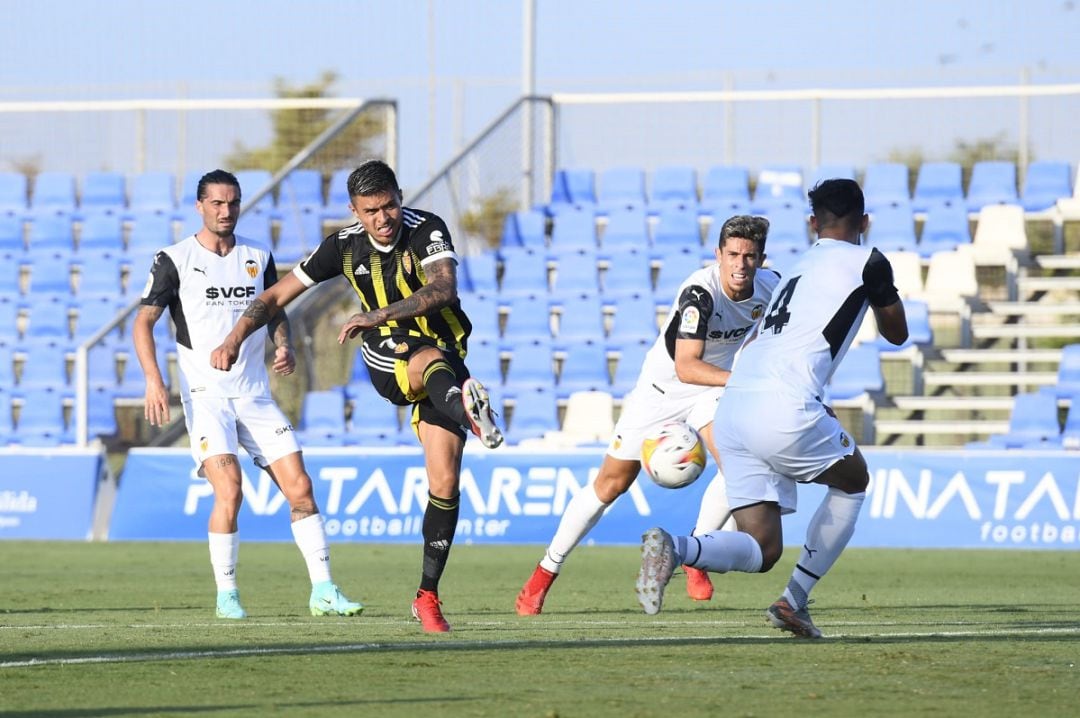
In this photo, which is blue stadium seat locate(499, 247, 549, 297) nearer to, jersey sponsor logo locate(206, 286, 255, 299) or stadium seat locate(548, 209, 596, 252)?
stadium seat locate(548, 209, 596, 252)

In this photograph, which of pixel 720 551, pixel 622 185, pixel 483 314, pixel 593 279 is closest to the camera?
pixel 720 551

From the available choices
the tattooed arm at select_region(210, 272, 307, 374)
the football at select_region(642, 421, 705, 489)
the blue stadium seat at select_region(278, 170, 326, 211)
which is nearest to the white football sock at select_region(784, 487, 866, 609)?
the football at select_region(642, 421, 705, 489)

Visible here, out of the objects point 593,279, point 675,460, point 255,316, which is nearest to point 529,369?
point 593,279

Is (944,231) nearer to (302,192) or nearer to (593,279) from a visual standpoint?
(593,279)

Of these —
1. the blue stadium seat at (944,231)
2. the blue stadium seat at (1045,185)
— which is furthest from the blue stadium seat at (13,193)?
the blue stadium seat at (1045,185)

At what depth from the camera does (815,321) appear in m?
7.30

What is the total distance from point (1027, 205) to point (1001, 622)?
45.8 feet

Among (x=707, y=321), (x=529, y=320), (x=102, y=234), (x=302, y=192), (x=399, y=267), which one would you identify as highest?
(x=302, y=192)

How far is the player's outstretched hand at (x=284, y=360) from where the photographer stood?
9477mm

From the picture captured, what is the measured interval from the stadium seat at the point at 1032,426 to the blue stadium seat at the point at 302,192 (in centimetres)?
882

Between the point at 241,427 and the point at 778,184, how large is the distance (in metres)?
13.9

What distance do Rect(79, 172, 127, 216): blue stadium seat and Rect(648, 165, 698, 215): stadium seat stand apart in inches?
284

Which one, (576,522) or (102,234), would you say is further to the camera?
(102,234)

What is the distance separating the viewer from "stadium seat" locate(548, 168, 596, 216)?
2352cm
